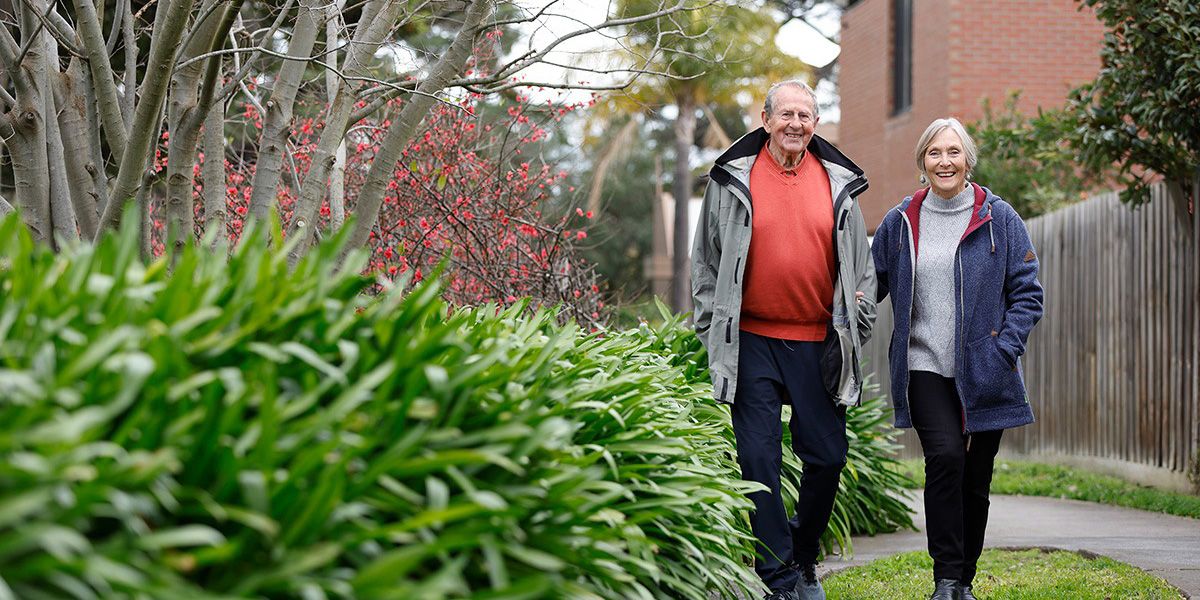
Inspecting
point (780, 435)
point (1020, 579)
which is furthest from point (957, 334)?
point (1020, 579)

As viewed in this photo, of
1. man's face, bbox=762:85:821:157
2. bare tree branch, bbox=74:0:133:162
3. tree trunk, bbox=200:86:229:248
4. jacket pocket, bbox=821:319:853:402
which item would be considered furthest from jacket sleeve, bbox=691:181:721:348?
bare tree branch, bbox=74:0:133:162

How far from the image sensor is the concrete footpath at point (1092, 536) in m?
5.99

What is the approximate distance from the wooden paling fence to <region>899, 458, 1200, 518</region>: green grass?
21 centimetres

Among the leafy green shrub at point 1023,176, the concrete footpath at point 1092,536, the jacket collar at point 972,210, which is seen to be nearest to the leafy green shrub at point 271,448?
the jacket collar at point 972,210

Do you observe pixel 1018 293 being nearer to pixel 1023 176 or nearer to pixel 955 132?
pixel 955 132

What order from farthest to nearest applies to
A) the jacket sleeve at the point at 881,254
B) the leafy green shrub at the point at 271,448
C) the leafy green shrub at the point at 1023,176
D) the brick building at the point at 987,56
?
the brick building at the point at 987,56
the leafy green shrub at the point at 1023,176
the jacket sleeve at the point at 881,254
the leafy green shrub at the point at 271,448

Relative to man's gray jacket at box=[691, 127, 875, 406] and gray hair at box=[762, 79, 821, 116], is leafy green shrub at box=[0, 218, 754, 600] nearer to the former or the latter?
man's gray jacket at box=[691, 127, 875, 406]

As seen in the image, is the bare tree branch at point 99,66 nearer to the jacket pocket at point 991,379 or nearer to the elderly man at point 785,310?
the elderly man at point 785,310

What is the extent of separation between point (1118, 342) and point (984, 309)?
5.50 metres

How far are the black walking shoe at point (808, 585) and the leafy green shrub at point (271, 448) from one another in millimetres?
1564

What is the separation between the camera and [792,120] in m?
4.93

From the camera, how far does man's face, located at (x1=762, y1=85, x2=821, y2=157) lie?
16.2 ft

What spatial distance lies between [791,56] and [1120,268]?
51.4 ft

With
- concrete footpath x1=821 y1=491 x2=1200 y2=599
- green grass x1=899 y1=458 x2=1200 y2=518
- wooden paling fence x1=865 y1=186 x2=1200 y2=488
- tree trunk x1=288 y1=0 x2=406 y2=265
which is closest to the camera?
tree trunk x1=288 y1=0 x2=406 y2=265
